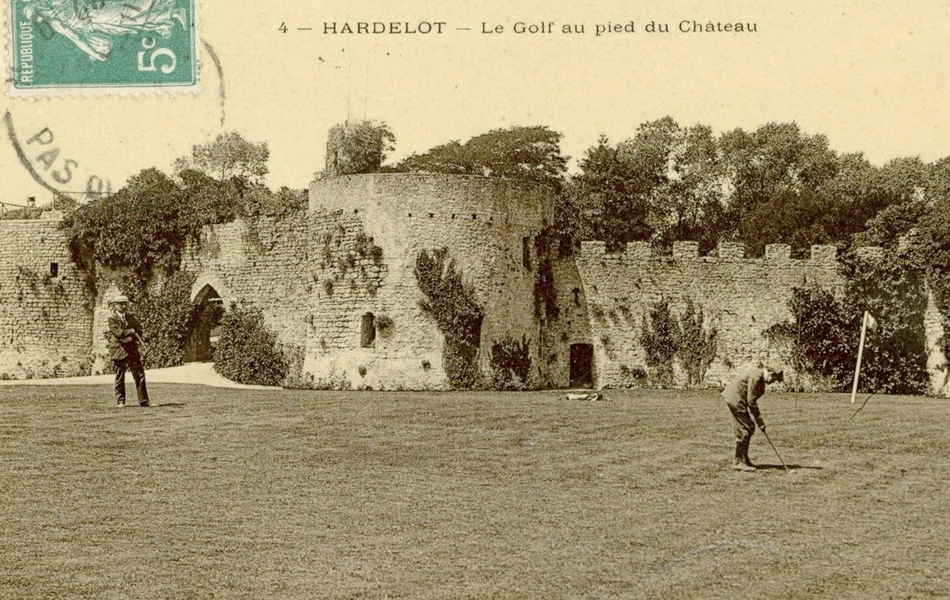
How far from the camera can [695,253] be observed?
33.0m

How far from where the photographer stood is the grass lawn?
1034 cm

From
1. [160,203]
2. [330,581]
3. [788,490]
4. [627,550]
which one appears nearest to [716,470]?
[788,490]

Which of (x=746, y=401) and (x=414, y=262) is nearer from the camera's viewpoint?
(x=746, y=401)

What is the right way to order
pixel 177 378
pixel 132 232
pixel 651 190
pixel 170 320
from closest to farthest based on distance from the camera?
pixel 177 378 → pixel 170 320 → pixel 132 232 → pixel 651 190

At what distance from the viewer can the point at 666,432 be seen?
19203mm

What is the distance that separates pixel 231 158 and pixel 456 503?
5411 cm

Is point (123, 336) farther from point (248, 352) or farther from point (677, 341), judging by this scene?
point (677, 341)

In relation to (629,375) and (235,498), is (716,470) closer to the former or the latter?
(235,498)

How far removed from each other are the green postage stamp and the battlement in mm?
11660

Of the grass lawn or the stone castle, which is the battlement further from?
the grass lawn

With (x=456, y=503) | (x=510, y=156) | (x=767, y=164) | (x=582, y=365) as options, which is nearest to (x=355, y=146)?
(x=510, y=156)

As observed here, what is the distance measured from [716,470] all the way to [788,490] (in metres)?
1.57

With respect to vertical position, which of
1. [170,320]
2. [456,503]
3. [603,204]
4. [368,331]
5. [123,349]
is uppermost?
[603,204]

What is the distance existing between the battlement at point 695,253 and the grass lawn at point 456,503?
36.2ft
